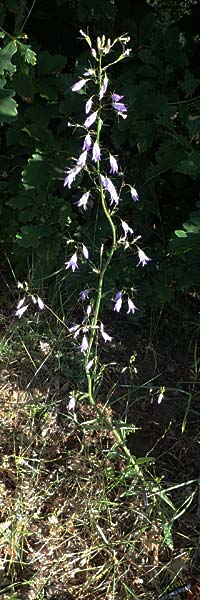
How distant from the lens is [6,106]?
111 inches

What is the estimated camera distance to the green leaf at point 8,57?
275 cm

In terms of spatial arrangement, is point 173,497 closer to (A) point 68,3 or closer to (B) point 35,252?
(B) point 35,252

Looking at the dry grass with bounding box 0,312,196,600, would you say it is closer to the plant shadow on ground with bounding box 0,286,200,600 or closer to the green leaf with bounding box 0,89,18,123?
the plant shadow on ground with bounding box 0,286,200,600

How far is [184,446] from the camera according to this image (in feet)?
9.94

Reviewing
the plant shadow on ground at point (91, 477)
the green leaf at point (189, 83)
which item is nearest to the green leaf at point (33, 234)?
the plant shadow on ground at point (91, 477)

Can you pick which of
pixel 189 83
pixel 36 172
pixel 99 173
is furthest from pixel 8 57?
pixel 99 173

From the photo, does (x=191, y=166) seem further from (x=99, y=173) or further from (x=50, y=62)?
Result: (x=50, y=62)

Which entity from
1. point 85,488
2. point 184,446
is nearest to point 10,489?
point 85,488

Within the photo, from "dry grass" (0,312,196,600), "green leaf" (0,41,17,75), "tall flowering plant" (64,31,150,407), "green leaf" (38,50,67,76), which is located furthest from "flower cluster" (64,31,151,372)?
"dry grass" (0,312,196,600)

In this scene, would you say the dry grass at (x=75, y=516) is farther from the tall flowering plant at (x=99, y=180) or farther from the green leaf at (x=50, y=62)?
the green leaf at (x=50, y=62)

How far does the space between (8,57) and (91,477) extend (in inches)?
62.8

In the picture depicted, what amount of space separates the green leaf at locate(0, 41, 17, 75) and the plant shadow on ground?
1.10 metres

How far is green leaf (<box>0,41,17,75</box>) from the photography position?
2752mm

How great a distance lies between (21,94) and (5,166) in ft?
1.52
